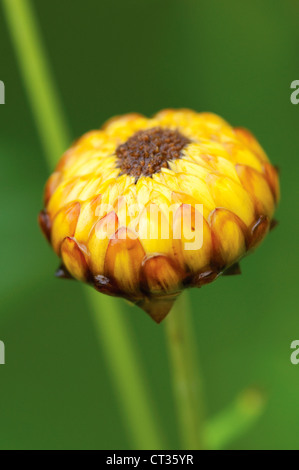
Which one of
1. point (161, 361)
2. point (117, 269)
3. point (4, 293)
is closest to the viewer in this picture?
point (117, 269)

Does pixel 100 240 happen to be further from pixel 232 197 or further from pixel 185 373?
pixel 185 373

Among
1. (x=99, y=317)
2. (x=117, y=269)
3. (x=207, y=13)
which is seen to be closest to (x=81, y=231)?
(x=117, y=269)

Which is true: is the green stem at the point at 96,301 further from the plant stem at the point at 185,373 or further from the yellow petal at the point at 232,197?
the yellow petal at the point at 232,197

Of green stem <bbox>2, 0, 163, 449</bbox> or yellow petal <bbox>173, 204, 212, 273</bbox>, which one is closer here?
yellow petal <bbox>173, 204, 212, 273</bbox>

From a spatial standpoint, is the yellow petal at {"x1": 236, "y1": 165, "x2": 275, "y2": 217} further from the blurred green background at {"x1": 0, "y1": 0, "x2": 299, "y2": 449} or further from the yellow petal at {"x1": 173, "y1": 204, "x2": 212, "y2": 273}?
the blurred green background at {"x1": 0, "y1": 0, "x2": 299, "y2": 449}

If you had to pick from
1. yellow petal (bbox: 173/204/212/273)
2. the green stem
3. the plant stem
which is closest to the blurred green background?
the green stem

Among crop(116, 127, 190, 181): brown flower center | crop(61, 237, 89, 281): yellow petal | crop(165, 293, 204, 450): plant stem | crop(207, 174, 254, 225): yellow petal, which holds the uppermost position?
crop(116, 127, 190, 181): brown flower center

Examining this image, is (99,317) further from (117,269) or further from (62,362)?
(117,269)
